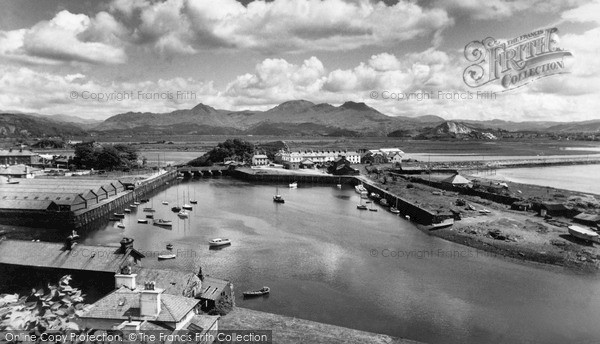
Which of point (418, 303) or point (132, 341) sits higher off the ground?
point (132, 341)

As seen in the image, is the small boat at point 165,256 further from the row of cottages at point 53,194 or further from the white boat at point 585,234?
the white boat at point 585,234

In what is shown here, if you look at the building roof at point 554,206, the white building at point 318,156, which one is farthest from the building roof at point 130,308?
the white building at point 318,156

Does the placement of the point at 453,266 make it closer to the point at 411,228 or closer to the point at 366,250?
the point at 366,250

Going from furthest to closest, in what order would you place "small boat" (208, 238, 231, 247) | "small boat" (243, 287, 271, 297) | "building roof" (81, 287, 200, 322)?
"small boat" (208, 238, 231, 247) → "small boat" (243, 287, 271, 297) → "building roof" (81, 287, 200, 322)

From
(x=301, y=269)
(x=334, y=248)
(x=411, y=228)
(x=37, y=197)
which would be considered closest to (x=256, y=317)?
(x=301, y=269)

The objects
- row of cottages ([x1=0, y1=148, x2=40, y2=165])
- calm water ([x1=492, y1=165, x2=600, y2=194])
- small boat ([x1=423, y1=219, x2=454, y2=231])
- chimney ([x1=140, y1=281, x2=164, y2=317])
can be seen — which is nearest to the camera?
chimney ([x1=140, y1=281, x2=164, y2=317])

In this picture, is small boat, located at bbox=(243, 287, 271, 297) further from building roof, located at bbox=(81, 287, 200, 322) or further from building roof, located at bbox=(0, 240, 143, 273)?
building roof, located at bbox=(81, 287, 200, 322)

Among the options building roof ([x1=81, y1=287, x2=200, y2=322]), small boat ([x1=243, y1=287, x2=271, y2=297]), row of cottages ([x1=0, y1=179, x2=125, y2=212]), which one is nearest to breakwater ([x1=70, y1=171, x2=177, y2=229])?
row of cottages ([x1=0, y1=179, x2=125, y2=212])
